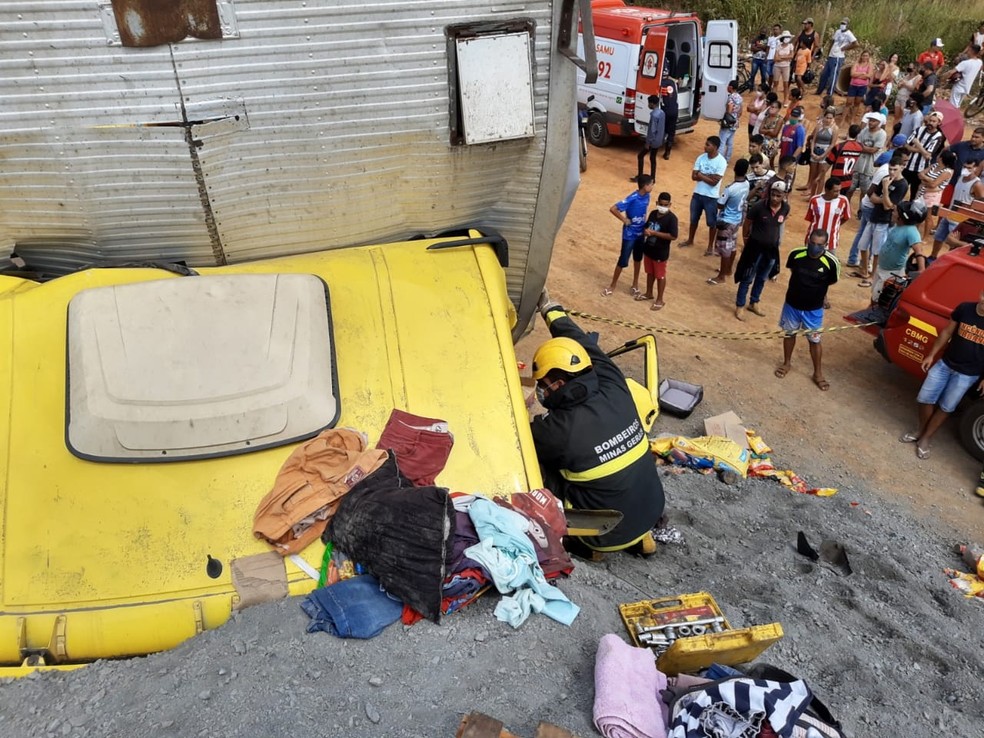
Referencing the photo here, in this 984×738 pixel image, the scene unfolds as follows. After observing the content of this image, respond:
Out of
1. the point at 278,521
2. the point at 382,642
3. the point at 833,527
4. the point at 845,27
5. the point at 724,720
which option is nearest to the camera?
the point at 724,720

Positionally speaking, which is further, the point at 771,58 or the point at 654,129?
the point at 771,58

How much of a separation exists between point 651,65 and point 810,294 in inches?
301

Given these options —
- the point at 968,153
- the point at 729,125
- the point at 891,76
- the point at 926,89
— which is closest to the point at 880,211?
the point at 968,153

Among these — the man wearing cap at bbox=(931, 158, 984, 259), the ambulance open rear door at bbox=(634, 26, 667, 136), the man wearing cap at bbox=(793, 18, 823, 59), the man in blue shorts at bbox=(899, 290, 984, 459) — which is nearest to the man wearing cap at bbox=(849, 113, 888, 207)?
the man wearing cap at bbox=(931, 158, 984, 259)

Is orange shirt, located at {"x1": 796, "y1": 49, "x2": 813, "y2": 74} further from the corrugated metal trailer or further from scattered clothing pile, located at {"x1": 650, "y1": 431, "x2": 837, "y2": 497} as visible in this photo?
the corrugated metal trailer

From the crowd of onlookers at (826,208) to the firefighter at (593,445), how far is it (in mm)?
4004

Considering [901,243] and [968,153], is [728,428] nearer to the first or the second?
[901,243]

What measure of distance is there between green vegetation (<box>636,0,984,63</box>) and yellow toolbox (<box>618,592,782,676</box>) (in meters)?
18.8

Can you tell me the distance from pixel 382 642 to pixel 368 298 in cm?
180

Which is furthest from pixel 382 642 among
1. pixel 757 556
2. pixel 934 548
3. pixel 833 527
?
pixel 934 548

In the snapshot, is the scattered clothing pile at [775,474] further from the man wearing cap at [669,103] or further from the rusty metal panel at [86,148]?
the man wearing cap at [669,103]

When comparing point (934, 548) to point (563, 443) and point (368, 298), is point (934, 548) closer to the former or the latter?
point (563, 443)

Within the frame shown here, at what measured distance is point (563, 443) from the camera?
416 centimetres

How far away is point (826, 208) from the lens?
29.5ft
